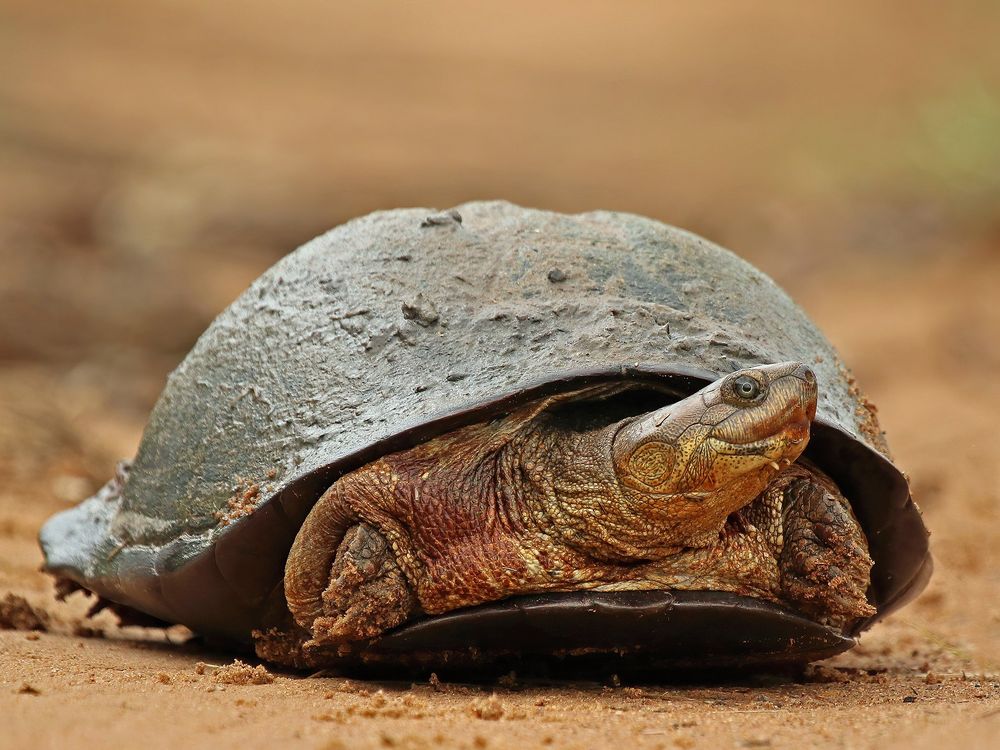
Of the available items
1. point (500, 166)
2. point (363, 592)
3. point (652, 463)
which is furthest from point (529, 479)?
point (500, 166)

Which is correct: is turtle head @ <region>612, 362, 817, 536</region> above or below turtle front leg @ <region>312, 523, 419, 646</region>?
above

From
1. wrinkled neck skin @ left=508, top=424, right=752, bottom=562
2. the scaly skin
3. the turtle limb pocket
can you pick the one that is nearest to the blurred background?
the turtle limb pocket

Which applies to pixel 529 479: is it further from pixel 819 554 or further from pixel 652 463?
pixel 819 554

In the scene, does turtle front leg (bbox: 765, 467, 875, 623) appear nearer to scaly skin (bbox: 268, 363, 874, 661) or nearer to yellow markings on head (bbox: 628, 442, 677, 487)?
scaly skin (bbox: 268, 363, 874, 661)

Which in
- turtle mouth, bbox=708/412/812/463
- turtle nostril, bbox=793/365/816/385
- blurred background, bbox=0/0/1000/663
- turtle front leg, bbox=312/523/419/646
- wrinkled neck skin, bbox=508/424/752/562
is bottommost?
turtle front leg, bbox=312/523/419/646

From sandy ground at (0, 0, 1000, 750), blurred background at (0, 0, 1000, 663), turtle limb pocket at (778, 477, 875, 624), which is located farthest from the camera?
blurred background at (0, 0, 1000, 663)

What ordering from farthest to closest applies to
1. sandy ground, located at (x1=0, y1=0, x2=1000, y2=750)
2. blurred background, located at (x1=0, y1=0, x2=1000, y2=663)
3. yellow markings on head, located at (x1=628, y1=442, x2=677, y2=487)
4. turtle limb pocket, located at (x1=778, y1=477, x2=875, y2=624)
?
1. blurred background, located at (x1=0, y1=0, x2=1000, y2=663)
2. turtle limb pocket, located at (x1=778, y1=477, x2=875, y2=624)
3. yellow markings on head, located at (x1=628, y1=442, x2=677, y2=487)
4. sandy ground, located at (x1=0, y1=0, x2=1000, y2=750)

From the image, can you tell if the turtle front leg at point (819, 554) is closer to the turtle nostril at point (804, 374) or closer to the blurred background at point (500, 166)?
the turtle nostril at point (804, 374)

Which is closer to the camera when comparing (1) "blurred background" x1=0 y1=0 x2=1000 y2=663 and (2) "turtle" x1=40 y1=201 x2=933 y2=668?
(2) "turtle" x1=40 y1=201 x2=933 y2=668
